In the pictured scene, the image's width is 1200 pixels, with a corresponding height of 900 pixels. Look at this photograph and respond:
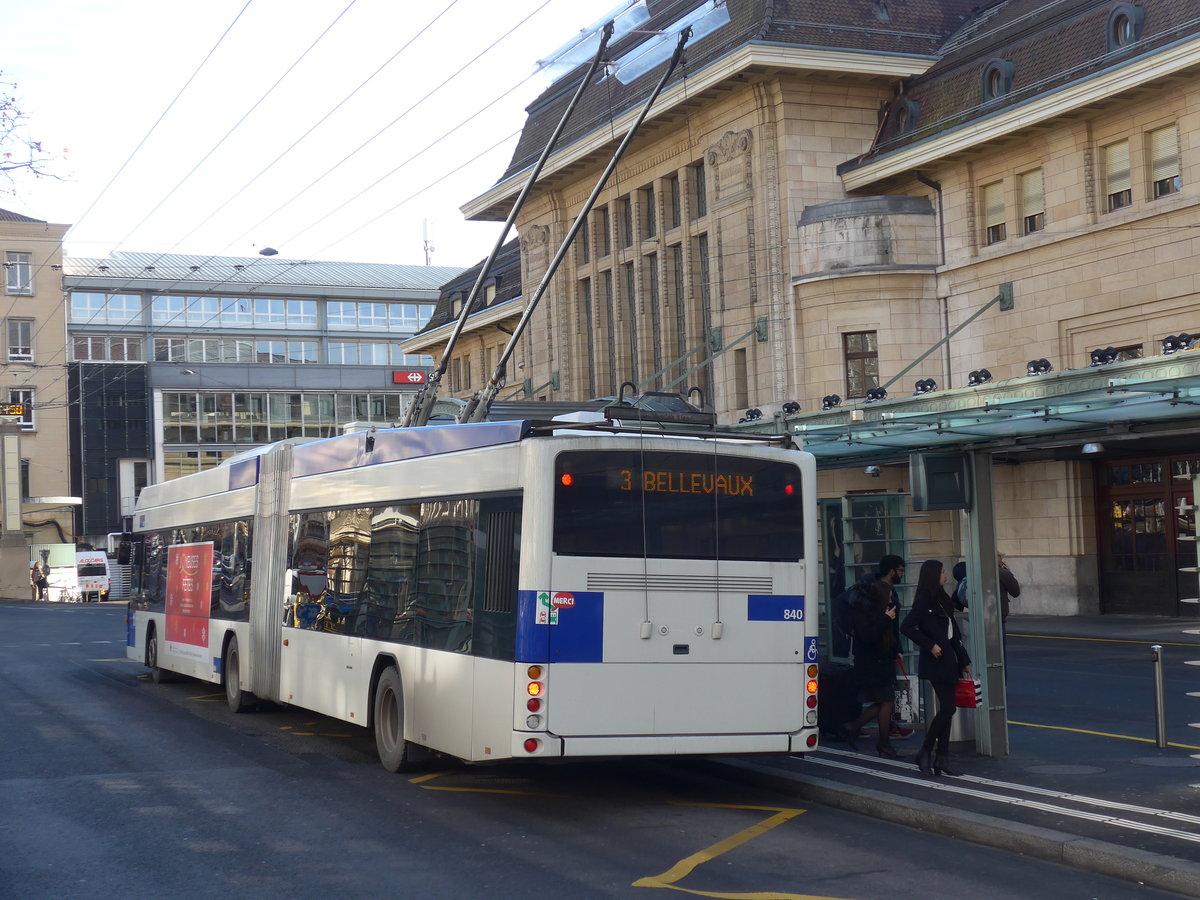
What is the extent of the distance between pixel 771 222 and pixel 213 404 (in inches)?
2300

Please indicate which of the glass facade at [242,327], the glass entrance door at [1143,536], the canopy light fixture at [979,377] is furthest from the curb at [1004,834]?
the glass facade at [242,327]

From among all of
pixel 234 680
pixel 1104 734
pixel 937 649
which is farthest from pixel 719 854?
pixel 234 680

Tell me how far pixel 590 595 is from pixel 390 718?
336cm

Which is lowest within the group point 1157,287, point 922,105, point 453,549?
point 453,549

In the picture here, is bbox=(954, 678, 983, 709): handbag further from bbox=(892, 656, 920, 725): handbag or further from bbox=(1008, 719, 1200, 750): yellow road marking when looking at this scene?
bbox=(892, 656, 920, 725): handbag

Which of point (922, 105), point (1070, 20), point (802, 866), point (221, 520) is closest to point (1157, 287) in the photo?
point (1070, 20)

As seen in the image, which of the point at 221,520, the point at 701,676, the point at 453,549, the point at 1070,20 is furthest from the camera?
the point at 1070,20

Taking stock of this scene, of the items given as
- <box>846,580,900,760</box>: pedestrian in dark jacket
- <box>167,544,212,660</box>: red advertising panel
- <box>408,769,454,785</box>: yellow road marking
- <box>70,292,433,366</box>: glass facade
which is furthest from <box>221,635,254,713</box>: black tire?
<box>70,292,433,366</box>: glass facade

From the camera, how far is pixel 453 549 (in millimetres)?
11648

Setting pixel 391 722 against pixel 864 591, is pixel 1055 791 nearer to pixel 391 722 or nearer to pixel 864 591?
pixel 864 591

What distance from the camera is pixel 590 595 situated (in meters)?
10.5

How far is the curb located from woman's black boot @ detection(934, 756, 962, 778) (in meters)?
0.93

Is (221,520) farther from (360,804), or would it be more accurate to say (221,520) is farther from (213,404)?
(213,404)

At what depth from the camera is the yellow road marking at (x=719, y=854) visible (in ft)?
26.1
